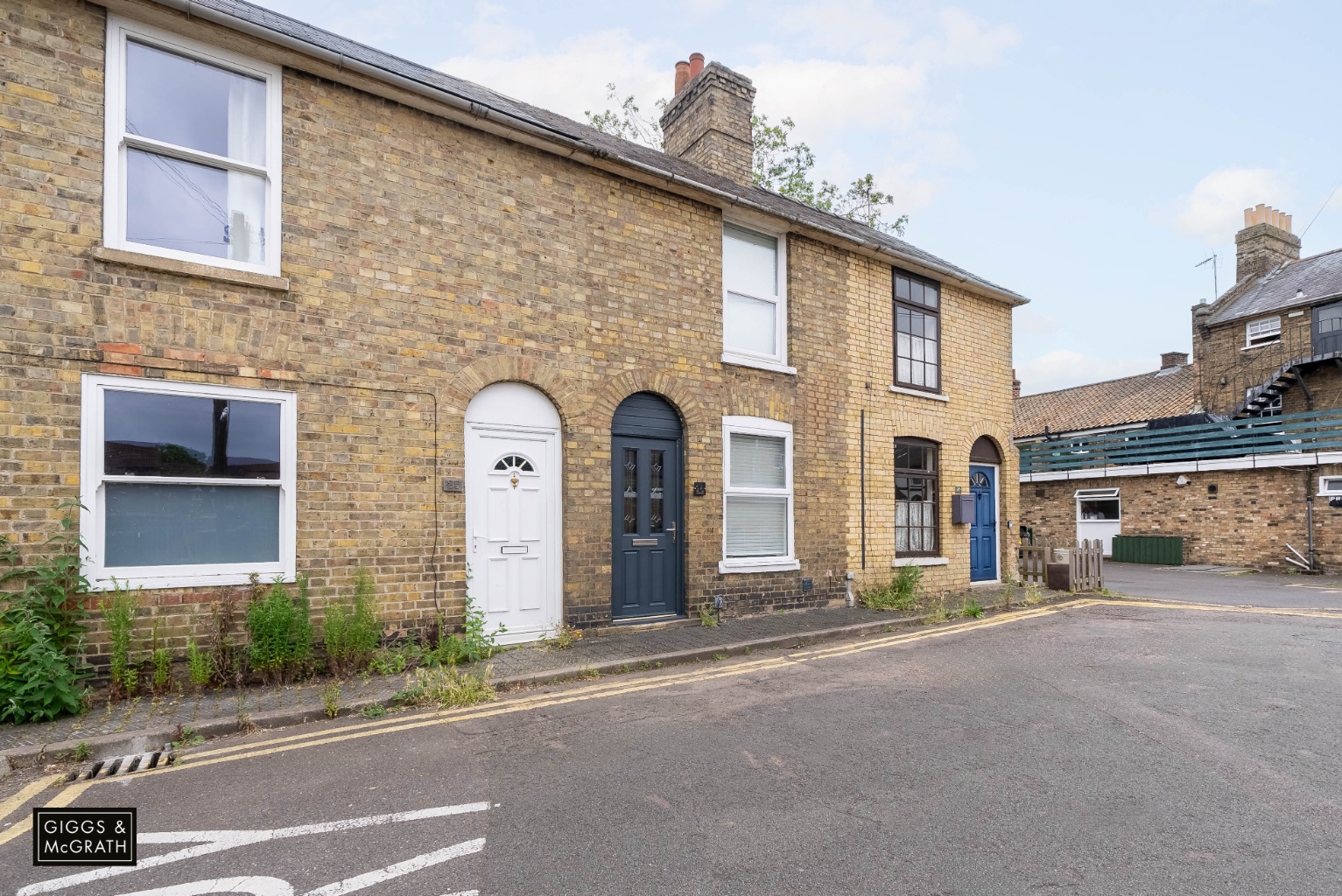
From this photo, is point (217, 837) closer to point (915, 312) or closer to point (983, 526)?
point (915, 312)

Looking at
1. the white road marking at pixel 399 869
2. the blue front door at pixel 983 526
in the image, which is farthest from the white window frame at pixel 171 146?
the blue front door at pixel 983 526

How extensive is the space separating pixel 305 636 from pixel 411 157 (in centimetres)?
488

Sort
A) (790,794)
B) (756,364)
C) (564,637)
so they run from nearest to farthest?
(790,794) → (564,637) → (756,364)

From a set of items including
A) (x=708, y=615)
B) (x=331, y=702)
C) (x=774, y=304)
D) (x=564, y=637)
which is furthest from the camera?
(x=774, y=304)

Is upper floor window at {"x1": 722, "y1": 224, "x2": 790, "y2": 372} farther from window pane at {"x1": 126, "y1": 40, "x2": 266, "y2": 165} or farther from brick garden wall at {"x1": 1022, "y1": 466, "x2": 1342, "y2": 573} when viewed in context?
brick garden wall at {"x1": 1022, "y1": 466, "x2": 1342, "y2": 573}

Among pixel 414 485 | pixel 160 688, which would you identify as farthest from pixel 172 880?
pixel 414 485

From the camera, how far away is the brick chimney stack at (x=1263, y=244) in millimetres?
26844

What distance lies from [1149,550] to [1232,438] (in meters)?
4.02

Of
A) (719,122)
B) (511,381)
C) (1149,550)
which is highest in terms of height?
(719,122)

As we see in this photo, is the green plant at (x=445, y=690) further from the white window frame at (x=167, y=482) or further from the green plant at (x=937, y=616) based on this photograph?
the green plant at (x=937, y=616)

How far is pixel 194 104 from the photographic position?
6648 mm

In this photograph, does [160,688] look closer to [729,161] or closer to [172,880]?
[172,880]

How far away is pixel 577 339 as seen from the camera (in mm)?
8625

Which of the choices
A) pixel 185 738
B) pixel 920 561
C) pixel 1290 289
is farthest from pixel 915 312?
pixel 1290 289
